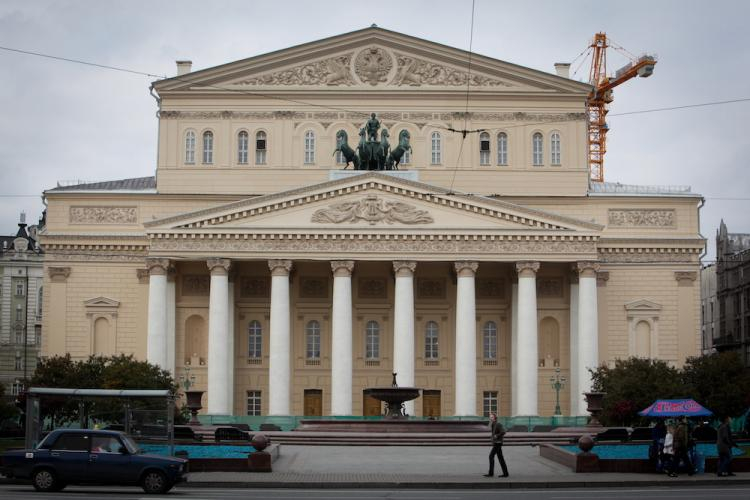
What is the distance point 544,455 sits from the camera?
41844mm

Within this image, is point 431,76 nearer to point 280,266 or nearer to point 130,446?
point 280,266

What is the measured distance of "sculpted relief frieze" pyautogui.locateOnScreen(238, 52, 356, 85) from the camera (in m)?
71.3

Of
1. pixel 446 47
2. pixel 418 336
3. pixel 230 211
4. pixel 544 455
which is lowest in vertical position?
pixel 544 455

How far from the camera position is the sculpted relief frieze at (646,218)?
69000 millimetres

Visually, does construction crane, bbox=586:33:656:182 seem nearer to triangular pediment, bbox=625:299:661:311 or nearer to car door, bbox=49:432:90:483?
triangular pediment, bbox=625:299:661:311

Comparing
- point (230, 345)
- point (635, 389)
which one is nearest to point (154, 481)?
point (635, 389)

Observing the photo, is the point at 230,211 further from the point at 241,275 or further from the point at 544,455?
the point at 544,455

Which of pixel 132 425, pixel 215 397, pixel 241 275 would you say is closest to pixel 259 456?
pixel 132 425

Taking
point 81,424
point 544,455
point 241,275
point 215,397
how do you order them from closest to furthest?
point 81,424 < point 544,455 < point 215,397 < point 241,275

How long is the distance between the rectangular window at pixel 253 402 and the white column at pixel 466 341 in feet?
37.8

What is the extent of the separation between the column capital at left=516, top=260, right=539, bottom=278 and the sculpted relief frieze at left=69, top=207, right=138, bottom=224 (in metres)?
21.1

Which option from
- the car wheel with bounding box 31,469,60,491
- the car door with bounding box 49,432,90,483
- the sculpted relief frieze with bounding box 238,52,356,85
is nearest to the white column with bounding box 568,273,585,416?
the sculpted relief frieze with bounding box 238,52,356,85

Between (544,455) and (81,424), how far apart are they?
1504 cm

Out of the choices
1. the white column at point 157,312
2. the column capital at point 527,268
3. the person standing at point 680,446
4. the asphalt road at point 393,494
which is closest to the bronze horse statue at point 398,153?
the column capital at point 527,268
